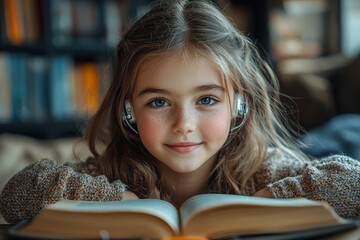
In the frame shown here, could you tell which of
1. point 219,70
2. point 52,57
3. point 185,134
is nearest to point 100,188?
point 185,134

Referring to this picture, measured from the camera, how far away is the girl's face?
31.7 inches

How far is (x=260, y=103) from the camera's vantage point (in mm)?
977

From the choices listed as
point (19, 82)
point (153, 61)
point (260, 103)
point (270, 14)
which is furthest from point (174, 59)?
point (270, 14)

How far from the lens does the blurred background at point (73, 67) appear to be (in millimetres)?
1829

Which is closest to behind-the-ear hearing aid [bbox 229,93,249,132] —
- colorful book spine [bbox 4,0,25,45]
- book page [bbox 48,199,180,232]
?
book page [bbox 48,199,180,232]

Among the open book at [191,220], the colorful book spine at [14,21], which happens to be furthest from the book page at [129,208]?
the colorful book spine at [14,21]

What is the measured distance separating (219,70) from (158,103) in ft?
0.51

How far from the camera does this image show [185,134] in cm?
81

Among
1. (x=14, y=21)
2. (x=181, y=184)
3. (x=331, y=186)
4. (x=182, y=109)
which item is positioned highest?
(x=14, y=21)

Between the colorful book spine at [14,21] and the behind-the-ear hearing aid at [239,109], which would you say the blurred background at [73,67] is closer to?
the colorful book spine at [14,21]

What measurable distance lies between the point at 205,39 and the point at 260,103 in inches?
9.2

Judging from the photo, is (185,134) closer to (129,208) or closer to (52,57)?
(129,208)

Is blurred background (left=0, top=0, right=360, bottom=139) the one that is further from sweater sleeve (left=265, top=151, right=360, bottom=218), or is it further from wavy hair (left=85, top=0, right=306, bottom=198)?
sweater sleeve (left=265, top=151, right=360, bottom=218)

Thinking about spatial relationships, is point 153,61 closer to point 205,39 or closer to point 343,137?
point 205,39
